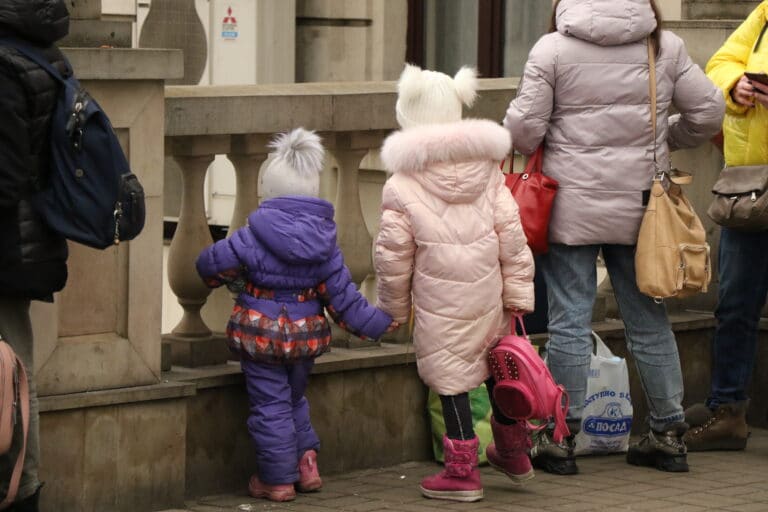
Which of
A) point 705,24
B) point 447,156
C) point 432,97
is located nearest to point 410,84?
point 432,97

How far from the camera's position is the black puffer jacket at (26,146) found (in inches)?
247

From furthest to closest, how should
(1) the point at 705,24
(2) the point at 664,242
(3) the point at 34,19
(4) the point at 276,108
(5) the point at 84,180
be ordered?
(1) the point at 705,24 → (2) the point at 664,242 → (4) the point at 276,108 → (5) the point at 84,180 → (3) the point at 34,19

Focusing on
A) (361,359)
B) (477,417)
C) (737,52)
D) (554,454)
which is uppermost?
(737,52)

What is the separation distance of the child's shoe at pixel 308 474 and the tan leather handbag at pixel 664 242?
147 cm

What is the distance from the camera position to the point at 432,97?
25.2 ft

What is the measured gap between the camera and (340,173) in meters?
8.30

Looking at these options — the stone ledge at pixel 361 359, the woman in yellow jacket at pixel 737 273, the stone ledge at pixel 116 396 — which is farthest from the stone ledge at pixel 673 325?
the stone ledge at pixel 116 396

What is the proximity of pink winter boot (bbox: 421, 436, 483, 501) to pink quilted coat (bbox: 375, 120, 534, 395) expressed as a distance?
0.21 m

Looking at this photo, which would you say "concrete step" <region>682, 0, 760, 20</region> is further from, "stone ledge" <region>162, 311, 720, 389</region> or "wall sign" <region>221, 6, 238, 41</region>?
"wall sign" <region>221, 6, 238, 41</region>

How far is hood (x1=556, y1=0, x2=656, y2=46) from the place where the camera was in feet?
26.1

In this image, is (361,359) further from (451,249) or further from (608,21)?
(608,21)

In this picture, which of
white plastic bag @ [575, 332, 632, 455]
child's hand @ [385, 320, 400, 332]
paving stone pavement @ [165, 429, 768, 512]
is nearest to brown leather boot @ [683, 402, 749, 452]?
paving stone pavement @ [165, 429, 768, 512]

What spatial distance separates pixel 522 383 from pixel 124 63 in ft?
6.10

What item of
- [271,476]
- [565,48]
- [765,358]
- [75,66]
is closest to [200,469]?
[271,476]
